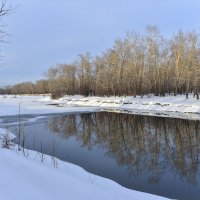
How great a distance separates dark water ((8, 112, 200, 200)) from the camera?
33.1 ft

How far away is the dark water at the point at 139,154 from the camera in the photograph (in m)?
10.1

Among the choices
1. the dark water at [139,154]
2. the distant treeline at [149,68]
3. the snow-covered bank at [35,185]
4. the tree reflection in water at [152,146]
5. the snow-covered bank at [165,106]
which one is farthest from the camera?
the distant treeline at [149,68]

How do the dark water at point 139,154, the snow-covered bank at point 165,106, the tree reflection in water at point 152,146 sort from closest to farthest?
the dark water at point 139,154 → the tree reflection in water at point 152,146 → the snow-covered bank at point 165,106

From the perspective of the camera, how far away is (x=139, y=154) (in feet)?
46.4

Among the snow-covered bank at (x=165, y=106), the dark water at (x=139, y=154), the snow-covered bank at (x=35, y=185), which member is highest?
the snow-covered bank at (x=35, y=185)

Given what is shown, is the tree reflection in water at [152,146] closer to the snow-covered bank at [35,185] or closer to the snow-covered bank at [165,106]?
the snow-covered bank at [35,185]

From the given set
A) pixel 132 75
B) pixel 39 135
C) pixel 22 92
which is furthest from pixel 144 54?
pixel 22 92

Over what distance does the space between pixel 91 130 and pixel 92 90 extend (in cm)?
5362

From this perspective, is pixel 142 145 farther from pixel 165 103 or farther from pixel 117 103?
pixel 117 103

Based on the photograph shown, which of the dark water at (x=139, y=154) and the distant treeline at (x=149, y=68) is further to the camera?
the distant treeline at (x=149, y=68)

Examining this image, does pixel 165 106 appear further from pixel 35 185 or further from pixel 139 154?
pixel 35 185

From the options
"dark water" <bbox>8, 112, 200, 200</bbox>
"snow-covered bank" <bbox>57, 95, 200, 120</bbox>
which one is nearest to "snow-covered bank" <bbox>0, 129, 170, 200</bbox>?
"dark water" <bbox>8, 112, 200, 200</bbox>

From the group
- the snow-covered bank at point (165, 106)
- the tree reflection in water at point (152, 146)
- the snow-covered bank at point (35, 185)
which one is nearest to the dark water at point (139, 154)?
the tree reflection in water at point (152, 146)

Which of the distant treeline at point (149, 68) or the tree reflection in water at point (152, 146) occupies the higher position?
the distant treeline at point (149, 68)
